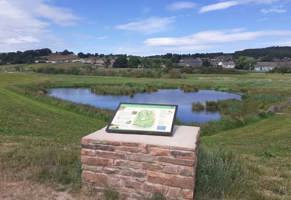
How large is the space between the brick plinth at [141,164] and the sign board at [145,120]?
150mm

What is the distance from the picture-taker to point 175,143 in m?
5.10

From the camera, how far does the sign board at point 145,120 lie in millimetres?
5605

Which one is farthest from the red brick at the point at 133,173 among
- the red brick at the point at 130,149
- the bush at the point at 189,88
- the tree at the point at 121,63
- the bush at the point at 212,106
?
the tree at the point at 121,63

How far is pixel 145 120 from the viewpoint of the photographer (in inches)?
229

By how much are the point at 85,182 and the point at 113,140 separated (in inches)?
29.7

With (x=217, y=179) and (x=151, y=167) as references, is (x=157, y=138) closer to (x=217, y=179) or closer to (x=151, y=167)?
(x=151, y=167)

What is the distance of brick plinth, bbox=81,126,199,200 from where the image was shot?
4926 millimetres

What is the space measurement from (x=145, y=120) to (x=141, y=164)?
0.88 m

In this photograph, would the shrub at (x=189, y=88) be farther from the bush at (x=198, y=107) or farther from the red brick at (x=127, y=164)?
the red brick at (x=127, y=164)

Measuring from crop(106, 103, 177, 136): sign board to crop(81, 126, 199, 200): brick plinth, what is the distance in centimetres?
15

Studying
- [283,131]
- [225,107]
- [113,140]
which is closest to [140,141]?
[113,140]

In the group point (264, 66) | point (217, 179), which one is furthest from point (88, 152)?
point (264, 66)

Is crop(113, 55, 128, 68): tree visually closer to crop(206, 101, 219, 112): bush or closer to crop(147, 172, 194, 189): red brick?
crop(206, 101, 219, 112): bush

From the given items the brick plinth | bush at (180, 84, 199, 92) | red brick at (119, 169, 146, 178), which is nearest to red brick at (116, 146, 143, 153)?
the brick plinth
